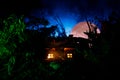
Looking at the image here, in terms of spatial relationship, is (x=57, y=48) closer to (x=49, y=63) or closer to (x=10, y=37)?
(x=49, y=63)

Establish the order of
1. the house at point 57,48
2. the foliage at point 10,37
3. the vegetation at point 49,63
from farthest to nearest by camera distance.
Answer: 1. the house at point 57,48
2. the foliage at point 10,37
3. the vegetation at point 49,63

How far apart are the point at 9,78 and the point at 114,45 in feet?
11.7

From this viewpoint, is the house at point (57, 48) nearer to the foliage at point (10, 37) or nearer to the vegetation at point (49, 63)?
the vegetation at point (49, 63)

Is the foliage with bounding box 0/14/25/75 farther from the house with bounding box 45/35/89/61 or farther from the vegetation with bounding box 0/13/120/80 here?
the house with bounding box 45/35/89/61

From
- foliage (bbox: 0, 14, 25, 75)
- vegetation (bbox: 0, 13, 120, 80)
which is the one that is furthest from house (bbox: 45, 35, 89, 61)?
foliage (bbox: 0, 14, 25, 75)

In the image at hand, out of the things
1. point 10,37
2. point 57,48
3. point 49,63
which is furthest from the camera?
point 57,48

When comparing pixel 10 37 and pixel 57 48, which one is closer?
pixel 10 37

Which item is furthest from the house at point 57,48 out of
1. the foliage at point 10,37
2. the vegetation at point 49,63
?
the foliage at point 10,37

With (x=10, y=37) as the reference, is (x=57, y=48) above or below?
above

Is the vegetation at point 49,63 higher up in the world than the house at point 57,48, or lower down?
lower down

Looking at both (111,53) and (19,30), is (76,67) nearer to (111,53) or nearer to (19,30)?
(111,53)

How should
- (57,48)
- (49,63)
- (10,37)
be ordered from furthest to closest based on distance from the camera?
1. (57,48)
2. (49,63)
3. (10,37)

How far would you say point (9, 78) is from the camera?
6.87 meters

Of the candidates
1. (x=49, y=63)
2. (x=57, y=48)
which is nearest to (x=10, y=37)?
(x=49, y=63)
